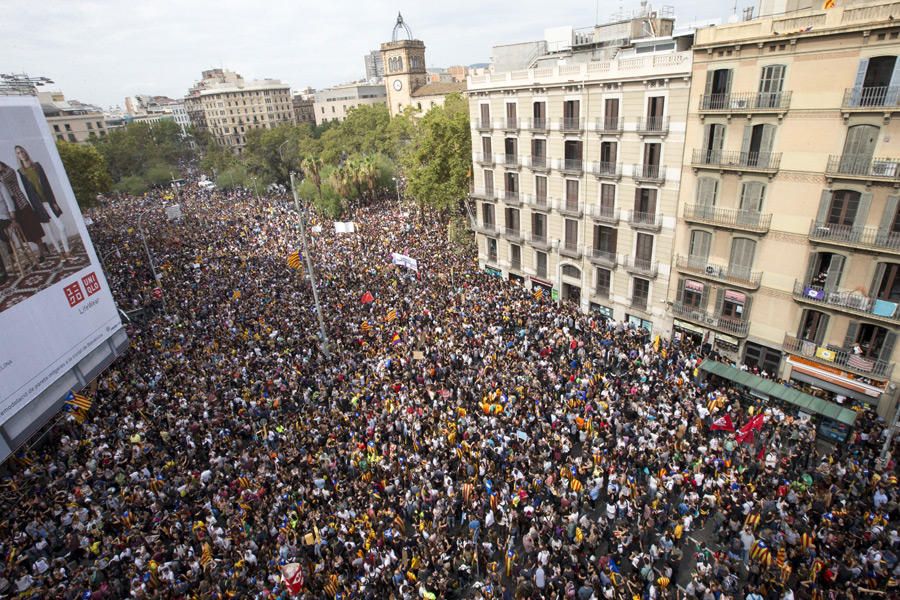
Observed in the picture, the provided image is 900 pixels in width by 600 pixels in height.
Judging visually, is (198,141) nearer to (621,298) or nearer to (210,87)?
(210,87)

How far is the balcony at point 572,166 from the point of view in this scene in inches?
1188

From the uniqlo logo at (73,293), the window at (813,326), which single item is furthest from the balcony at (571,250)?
the uniqlo logo at (73,293)

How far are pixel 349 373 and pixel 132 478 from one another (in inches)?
411

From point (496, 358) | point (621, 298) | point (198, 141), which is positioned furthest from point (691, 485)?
point (198, 141)

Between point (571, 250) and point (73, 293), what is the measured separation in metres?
28.6

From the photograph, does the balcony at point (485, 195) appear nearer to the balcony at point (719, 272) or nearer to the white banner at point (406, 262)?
the white banner at point (406, 262)

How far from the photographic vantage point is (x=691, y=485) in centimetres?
1755

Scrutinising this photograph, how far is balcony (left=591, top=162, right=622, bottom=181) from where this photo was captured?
2814cm

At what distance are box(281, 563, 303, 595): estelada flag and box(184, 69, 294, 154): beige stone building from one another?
143712 mm

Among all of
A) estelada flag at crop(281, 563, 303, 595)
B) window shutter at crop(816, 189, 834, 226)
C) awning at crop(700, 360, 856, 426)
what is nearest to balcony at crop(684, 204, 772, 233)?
window shutter at crop(816, 189, 834, 226)

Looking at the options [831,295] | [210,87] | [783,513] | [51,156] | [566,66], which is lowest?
[783,513]

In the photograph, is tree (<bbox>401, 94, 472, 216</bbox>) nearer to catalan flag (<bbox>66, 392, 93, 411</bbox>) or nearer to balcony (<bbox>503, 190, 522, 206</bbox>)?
balcony (<bbox>503, 190, 522, 206</bbox>)

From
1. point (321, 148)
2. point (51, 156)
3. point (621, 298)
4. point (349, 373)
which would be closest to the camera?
point (51, 156)

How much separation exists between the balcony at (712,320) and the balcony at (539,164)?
12.0 m
